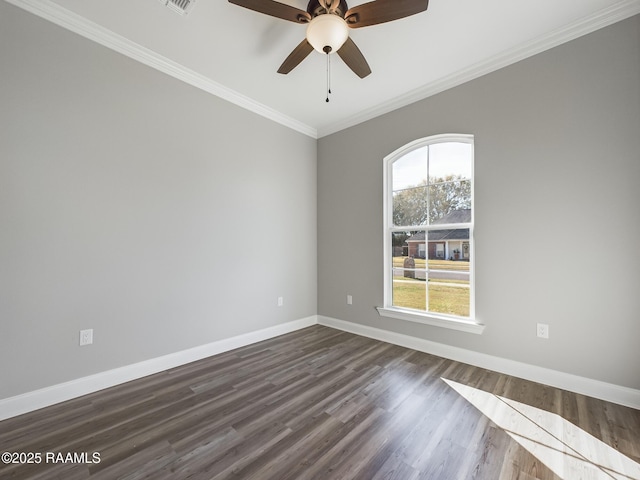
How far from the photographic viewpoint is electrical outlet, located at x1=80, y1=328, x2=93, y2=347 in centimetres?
213

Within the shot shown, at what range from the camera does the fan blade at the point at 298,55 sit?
2020 mm

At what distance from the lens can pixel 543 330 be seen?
2318 mm

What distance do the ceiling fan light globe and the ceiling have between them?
37 centimetres

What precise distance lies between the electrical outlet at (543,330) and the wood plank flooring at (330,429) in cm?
42

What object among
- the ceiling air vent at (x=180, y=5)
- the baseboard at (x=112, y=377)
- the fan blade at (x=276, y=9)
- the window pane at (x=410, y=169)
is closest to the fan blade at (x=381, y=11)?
the fan blade at (x=276, y=9)

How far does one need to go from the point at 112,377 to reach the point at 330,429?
1904 mm

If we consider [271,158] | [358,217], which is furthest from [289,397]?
[271,158]

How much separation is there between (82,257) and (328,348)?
8.20 ft

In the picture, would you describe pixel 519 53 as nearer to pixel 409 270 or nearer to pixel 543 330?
pixel 409 270

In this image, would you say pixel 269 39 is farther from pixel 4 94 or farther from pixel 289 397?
pixel 289 397

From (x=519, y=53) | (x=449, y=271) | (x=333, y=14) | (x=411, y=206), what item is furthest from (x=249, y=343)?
(x=519, y=53)

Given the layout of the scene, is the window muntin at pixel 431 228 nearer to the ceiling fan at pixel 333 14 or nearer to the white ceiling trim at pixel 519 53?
the white ceiling trim at pixel 519 53

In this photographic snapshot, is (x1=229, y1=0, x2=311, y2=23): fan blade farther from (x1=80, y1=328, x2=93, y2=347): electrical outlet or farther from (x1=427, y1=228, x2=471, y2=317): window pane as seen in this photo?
(x1=80, y1=328, x2=93, y2=347): electrical outlet

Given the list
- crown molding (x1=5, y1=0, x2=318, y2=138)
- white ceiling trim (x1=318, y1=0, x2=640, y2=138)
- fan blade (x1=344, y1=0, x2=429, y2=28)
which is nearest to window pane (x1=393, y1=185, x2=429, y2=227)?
white ceiling trim (x1=318, y1=0, x2=640, y2=138)
